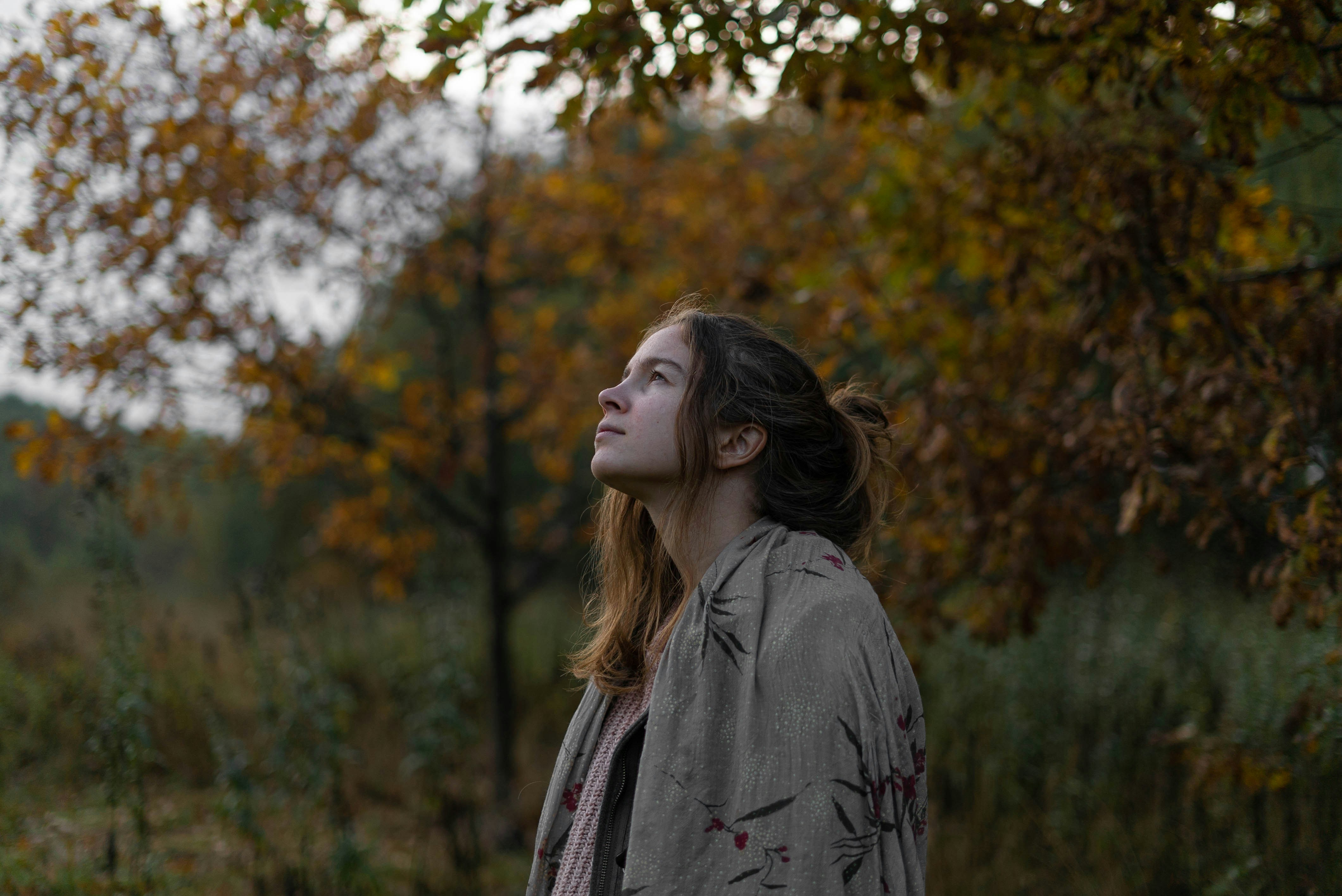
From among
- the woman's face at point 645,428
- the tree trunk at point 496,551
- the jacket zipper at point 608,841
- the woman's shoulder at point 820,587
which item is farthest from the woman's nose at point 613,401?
the tree trunk at point 496,551

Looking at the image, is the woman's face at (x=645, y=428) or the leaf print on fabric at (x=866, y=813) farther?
the woman's face at (x=645, y=428)

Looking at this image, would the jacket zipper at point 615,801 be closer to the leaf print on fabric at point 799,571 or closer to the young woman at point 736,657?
the young woman at point 736,657

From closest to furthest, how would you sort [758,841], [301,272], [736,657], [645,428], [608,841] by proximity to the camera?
1. [758,841]
2. [736,657]
3. [608,841]
4. [645,428]
5. [301,272]

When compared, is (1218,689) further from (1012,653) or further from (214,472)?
(214,472)

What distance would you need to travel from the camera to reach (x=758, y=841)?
1.50 meters

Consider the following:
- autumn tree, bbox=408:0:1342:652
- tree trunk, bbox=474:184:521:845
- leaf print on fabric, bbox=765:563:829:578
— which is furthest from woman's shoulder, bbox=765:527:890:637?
tree trunk, bbox=474:184:521:845

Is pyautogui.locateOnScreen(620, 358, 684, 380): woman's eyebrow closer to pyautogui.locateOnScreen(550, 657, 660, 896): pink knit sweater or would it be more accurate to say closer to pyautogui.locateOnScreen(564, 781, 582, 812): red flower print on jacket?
pyautogui.locateOnScreen(550, 657, 660, 896): pink knit sweater

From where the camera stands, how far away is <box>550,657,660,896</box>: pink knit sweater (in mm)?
1804

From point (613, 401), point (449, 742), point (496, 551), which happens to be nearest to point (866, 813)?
point (613, 401)

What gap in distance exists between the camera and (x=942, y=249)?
13.0 feet

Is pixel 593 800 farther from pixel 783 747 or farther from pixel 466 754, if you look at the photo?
pixel 466 754

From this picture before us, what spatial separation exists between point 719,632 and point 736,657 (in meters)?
0.06

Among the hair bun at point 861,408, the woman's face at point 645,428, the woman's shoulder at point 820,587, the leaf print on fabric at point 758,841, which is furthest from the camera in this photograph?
the hair bun at point 861,408

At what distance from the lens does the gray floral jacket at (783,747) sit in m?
1.49
